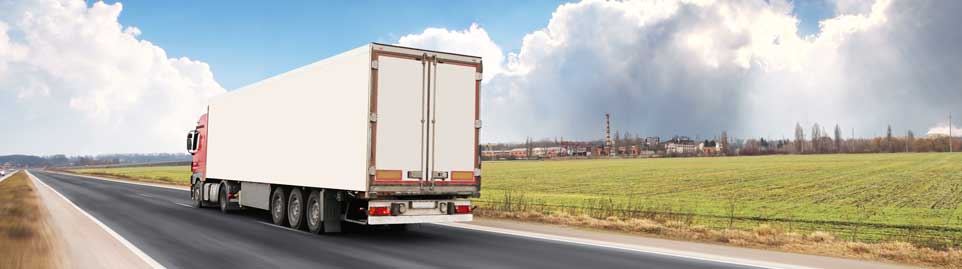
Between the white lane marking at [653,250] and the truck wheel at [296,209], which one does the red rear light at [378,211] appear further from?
the white lane marking at [653,250]

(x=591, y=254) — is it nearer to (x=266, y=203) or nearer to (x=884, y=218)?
(x=266, y=203)

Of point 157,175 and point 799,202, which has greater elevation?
point 799,202

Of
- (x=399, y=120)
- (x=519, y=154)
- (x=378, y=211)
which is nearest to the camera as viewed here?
(x=378, y=211)

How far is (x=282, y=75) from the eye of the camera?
15.0 meters

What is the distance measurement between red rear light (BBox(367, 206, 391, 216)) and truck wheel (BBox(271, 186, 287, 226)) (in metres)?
3.82

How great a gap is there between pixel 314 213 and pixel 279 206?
6.83ft

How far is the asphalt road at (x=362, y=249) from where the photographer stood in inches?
363

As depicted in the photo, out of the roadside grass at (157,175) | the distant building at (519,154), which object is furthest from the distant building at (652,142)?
the roadside grass at (157,175)

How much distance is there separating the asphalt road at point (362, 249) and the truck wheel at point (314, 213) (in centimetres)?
24

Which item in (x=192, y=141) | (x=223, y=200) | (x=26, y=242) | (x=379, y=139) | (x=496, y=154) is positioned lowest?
(x=26, y=242)

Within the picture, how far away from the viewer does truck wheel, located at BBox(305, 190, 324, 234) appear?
1298cm

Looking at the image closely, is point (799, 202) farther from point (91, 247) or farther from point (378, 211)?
point (91, 247)

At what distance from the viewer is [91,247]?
1083 cm

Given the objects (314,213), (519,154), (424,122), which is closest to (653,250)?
(424,122)
